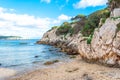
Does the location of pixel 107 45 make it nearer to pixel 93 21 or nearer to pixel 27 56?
pixel 27 56

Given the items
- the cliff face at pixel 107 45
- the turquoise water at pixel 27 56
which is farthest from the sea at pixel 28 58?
the cliff face at pixel 107 45

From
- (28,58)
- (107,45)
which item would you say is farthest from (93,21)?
(107,45)

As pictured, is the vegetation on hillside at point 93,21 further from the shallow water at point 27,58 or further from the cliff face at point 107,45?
the shallow water at point 27,58

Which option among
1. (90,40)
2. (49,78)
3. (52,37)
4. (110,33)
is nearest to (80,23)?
(52,37)

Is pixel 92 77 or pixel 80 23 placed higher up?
pixel 80 23

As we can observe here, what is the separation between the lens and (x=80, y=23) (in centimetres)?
6328

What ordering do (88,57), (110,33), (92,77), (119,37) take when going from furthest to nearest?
(88,57) < (110,33) < (119,37) < (92,77)

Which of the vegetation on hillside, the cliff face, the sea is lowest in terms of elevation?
the sea

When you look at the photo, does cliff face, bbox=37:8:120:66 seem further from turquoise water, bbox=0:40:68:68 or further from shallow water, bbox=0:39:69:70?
turquoise water, bbox=0:40:68:68

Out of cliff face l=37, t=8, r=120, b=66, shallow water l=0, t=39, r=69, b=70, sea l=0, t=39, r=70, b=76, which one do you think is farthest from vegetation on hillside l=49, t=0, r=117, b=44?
shallow water l=0, t=39, r=69, b=70

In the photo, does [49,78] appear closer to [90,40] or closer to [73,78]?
[73,78]

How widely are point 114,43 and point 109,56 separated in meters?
1.62

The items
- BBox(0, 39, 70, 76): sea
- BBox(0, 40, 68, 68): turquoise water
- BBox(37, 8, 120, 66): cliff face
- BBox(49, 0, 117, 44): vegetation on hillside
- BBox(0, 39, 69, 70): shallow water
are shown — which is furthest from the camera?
BBox(49, 0, 117, 44): vegetation on hillside

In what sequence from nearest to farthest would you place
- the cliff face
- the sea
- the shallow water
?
the cliff face, the sea, the shallow water
